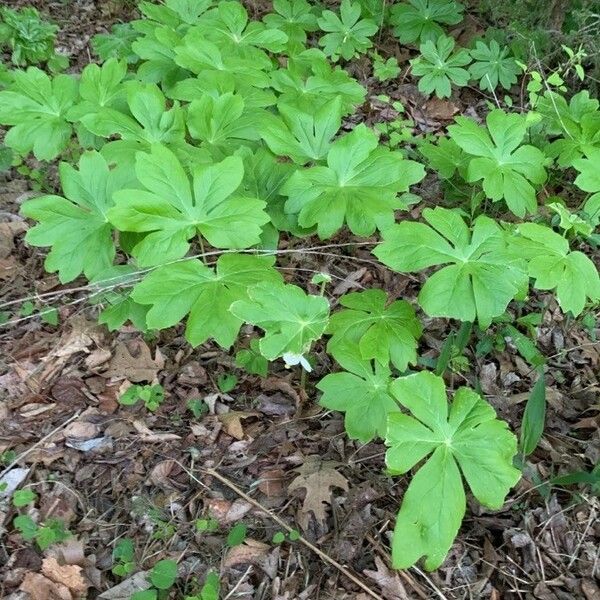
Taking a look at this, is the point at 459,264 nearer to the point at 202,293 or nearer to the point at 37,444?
the point at 202,293

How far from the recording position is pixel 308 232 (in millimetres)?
2373

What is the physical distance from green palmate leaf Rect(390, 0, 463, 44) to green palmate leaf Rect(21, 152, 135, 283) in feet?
8.78

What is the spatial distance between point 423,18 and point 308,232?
255 centimetres

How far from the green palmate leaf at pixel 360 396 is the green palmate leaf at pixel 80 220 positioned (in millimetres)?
948

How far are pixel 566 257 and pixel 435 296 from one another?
529 mm

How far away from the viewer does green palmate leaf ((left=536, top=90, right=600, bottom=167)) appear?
2.78 metres

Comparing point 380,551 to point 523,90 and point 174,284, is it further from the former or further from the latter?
point 523,90

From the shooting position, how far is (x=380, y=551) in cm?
216

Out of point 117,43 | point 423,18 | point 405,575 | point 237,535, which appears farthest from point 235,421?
point 423,18

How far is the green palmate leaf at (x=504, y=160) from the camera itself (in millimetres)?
2533

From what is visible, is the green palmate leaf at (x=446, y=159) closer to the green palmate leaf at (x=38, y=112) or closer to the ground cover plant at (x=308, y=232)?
the ground cover plant at (x=308, y=232)

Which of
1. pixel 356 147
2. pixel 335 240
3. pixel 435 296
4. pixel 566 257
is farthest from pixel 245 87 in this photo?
pixel 566 257

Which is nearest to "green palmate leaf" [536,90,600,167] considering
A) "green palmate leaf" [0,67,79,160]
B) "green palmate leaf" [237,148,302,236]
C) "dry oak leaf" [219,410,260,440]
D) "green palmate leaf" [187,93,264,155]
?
"green palmate leaf" [237,148,302,236]

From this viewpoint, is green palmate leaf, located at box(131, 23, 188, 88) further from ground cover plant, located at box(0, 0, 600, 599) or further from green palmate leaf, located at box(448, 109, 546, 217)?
green palmate leaf, located at box(448, 109, 546, 217)
